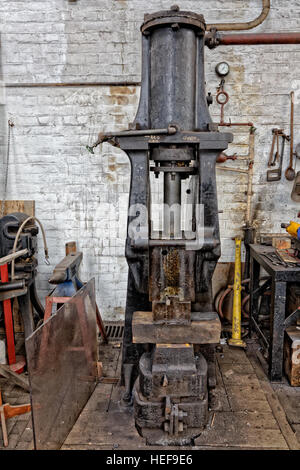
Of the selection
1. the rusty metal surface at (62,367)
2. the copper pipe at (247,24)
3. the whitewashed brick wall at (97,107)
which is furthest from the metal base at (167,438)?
the copper pipe at (247,24)

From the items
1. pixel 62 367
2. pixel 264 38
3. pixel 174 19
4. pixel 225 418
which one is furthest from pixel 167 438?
pixel 264 38

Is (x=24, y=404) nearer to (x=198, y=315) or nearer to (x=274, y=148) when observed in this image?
(x=198, y=315)

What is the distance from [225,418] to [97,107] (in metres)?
Answer: 2.63

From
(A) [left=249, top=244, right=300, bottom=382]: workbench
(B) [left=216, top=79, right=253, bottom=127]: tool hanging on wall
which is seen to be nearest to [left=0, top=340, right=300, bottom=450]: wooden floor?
(A) [left=249, top=244, right=300, bottom=382]: workbench

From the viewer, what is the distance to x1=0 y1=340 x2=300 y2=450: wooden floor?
1804 millimetres

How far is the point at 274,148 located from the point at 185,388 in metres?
2.22

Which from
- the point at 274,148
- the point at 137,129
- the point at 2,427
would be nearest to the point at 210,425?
the point at 2,427

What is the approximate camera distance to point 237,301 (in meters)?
2.89

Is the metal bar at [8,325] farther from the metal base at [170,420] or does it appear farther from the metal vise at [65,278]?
the metal base at [170,420]

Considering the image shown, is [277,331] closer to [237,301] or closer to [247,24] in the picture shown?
[237,301]

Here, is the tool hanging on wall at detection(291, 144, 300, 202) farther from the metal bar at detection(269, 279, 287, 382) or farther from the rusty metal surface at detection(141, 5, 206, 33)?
the rusty metal surface at detection(141, 5, 206, 33)

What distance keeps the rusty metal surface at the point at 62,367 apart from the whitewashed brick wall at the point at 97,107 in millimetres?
974

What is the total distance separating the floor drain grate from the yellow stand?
1.01 meters

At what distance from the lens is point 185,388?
68.9 inches
